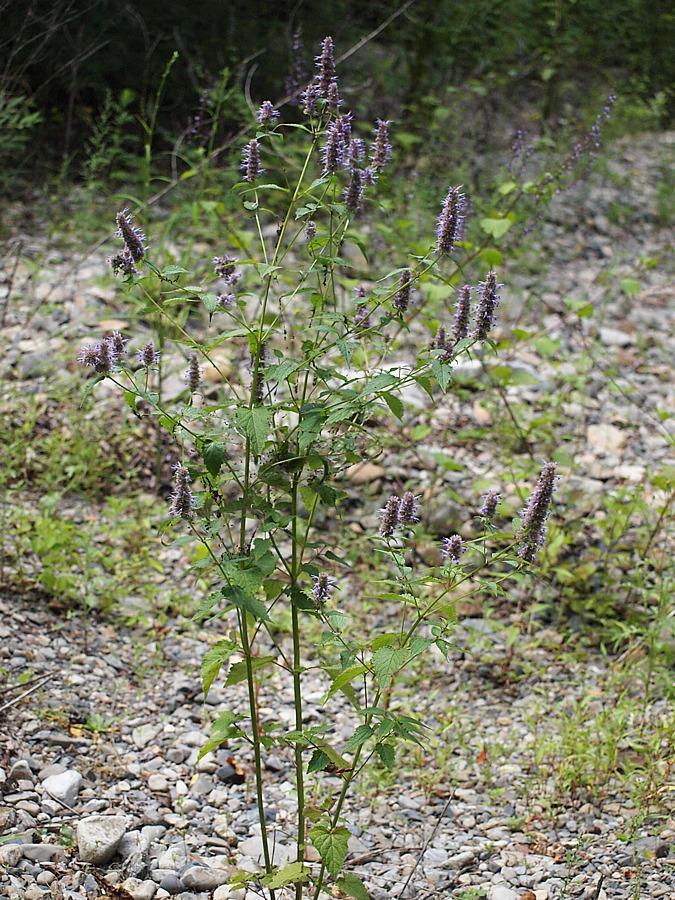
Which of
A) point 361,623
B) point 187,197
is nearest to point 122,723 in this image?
point 361,623

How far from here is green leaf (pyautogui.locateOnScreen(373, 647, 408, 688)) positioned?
61.0 inches

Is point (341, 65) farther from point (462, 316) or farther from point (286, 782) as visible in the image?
point (286, 782)

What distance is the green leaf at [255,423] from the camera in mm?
1529

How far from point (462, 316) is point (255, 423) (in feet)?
1.61

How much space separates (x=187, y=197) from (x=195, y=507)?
399 centimetres

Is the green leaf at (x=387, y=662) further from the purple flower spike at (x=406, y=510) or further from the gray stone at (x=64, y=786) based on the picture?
the gray stone at (x=64, y=786)

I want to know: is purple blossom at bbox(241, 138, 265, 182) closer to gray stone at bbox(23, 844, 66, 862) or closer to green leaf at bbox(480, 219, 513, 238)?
gray stone at bbox(23, 844, 66, 862)

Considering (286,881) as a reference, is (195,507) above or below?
above

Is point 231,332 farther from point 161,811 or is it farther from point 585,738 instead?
point 585,738

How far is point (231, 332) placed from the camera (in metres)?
1.61

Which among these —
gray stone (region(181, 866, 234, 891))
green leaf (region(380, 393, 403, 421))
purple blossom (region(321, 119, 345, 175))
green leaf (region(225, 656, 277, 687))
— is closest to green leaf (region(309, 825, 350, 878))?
green leaf (region(225, 656, 277, 687))

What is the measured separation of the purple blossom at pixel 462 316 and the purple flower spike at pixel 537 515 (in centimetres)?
32

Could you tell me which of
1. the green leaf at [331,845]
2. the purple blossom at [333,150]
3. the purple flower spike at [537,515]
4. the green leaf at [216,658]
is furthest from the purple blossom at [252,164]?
the green leaf at [331,845]

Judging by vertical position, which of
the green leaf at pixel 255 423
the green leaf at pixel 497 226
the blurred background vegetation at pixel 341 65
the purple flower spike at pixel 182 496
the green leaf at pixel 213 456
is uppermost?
the blurred background vegetation at pixel 341 65
